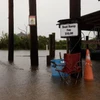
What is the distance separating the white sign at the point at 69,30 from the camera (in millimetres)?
12000

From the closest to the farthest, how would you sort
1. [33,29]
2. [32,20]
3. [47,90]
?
[47,90] → [32,20] → [33,29]

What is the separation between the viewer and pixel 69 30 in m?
12.2

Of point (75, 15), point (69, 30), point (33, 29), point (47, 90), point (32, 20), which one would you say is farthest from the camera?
point (33, 29)

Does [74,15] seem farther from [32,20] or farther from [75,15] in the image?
[32,20]

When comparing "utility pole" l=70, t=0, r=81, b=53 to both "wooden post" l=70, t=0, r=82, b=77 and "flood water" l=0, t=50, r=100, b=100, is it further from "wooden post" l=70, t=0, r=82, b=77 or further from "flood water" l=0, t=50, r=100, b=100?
"flood water" l=0, t=50, r=100, b=100

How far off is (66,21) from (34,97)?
178 inches

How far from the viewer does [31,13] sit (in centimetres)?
1767

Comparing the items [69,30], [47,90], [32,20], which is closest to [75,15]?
[69,30]

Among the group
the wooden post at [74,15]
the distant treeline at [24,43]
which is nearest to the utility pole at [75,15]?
the wooden post at [74,15]

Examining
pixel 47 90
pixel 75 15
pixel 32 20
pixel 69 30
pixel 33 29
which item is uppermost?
pixel 32 20

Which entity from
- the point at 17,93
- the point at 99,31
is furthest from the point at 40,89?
the point at 99,31

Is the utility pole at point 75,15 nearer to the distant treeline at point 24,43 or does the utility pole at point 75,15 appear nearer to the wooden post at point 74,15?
the wooden post at point 74,15

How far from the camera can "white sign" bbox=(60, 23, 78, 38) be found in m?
12.0

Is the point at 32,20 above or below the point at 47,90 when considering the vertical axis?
above
